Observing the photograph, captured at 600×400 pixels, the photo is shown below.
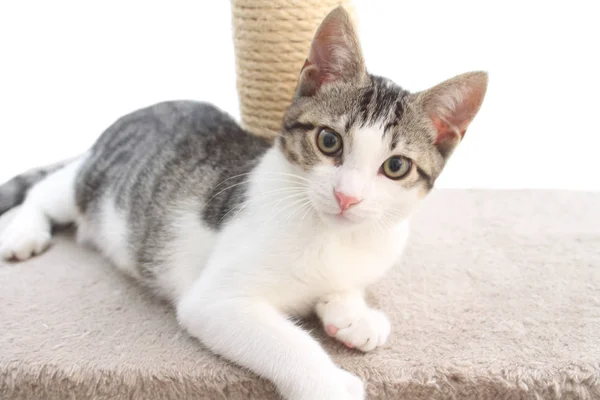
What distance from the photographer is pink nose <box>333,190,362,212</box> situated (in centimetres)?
111

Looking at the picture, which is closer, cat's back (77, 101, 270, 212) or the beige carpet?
the beige carpet

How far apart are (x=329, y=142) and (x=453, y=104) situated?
12.1 inches

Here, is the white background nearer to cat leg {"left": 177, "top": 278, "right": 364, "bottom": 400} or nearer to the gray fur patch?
the gray fur patch

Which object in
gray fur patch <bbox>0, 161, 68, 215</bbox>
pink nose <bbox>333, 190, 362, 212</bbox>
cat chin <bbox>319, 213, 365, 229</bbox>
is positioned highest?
pink nose <bbox>333, 190, 362, 212</bbox>

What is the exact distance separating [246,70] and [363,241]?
1.11m

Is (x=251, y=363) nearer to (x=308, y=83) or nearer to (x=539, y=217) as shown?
(x=308, y=83)

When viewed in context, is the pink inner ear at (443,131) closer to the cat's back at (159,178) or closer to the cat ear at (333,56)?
the cat ear at (333,56)

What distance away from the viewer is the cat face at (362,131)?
1.15 m

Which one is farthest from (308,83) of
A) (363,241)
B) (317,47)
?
(363,241)

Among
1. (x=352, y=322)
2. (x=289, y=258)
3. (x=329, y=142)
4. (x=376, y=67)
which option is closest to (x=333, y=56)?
(x=329, y=142)

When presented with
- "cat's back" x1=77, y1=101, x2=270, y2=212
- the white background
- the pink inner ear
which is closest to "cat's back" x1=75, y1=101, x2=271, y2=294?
"cat's back" x1=77, y1=101, x2=270, y2=212

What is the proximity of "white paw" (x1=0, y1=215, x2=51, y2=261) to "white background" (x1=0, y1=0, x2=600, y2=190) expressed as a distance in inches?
38.4

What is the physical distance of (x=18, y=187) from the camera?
2143 millimetres

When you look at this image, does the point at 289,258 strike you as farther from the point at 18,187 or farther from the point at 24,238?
the point at 18,187
